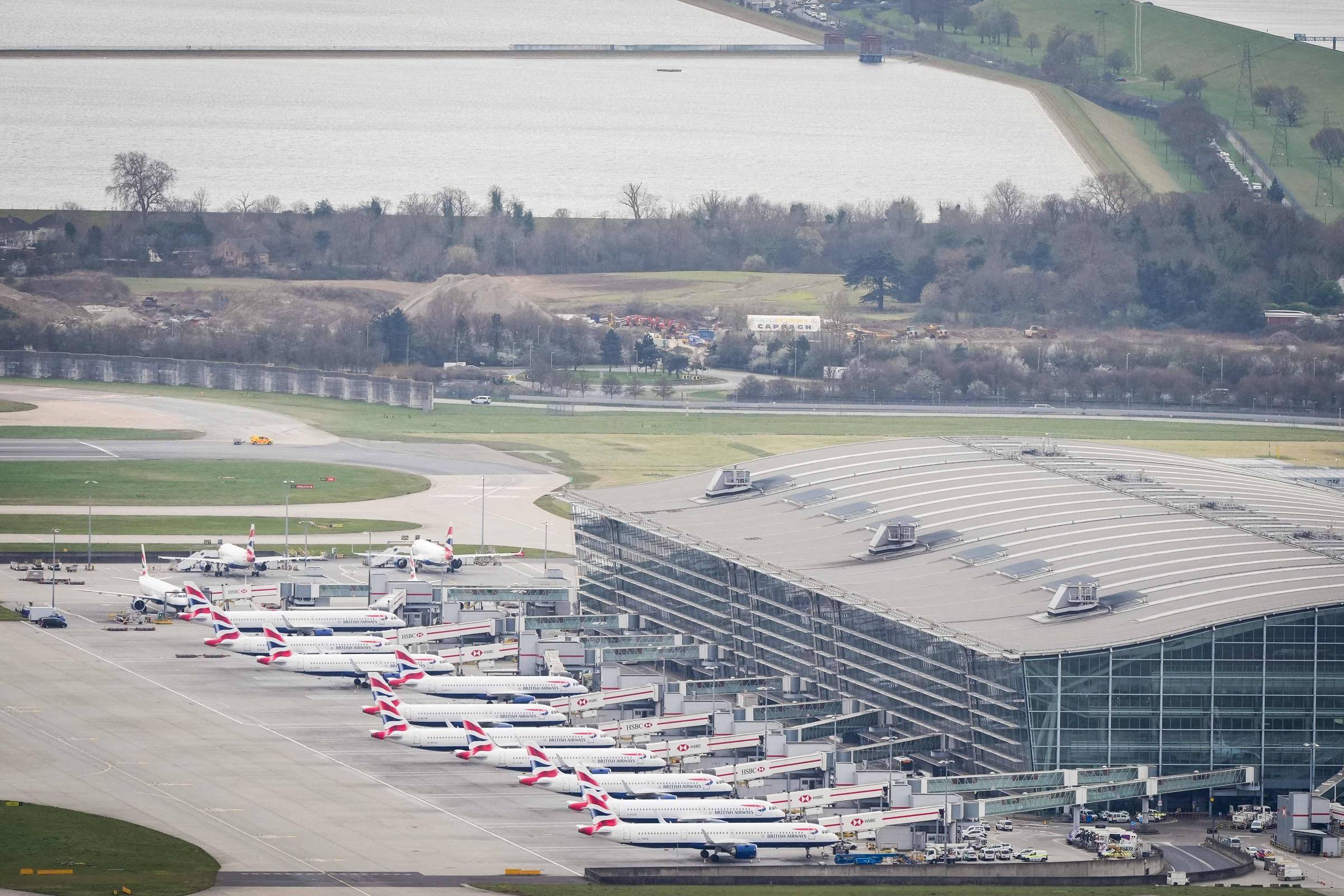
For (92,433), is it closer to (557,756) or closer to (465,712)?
(465,712)

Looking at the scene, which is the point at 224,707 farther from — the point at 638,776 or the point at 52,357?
the point at 52,357

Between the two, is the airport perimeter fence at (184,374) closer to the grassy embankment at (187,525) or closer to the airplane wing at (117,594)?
the grassy embankment at (187,525)

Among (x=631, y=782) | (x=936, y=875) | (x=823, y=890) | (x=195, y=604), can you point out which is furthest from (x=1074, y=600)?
(x=195, y=604)

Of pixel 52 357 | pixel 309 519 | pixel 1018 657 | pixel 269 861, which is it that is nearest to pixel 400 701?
pixel 269 861

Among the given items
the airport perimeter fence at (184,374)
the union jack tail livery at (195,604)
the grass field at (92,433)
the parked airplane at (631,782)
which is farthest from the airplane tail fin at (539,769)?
the airport perimeter fence at (184,374)

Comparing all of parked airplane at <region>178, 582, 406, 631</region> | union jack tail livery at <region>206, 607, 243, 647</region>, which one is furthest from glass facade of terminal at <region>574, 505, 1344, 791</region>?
union jack tail livery at <region>206, 607, 243, 647</region>

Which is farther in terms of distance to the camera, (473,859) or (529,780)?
(529,780)
